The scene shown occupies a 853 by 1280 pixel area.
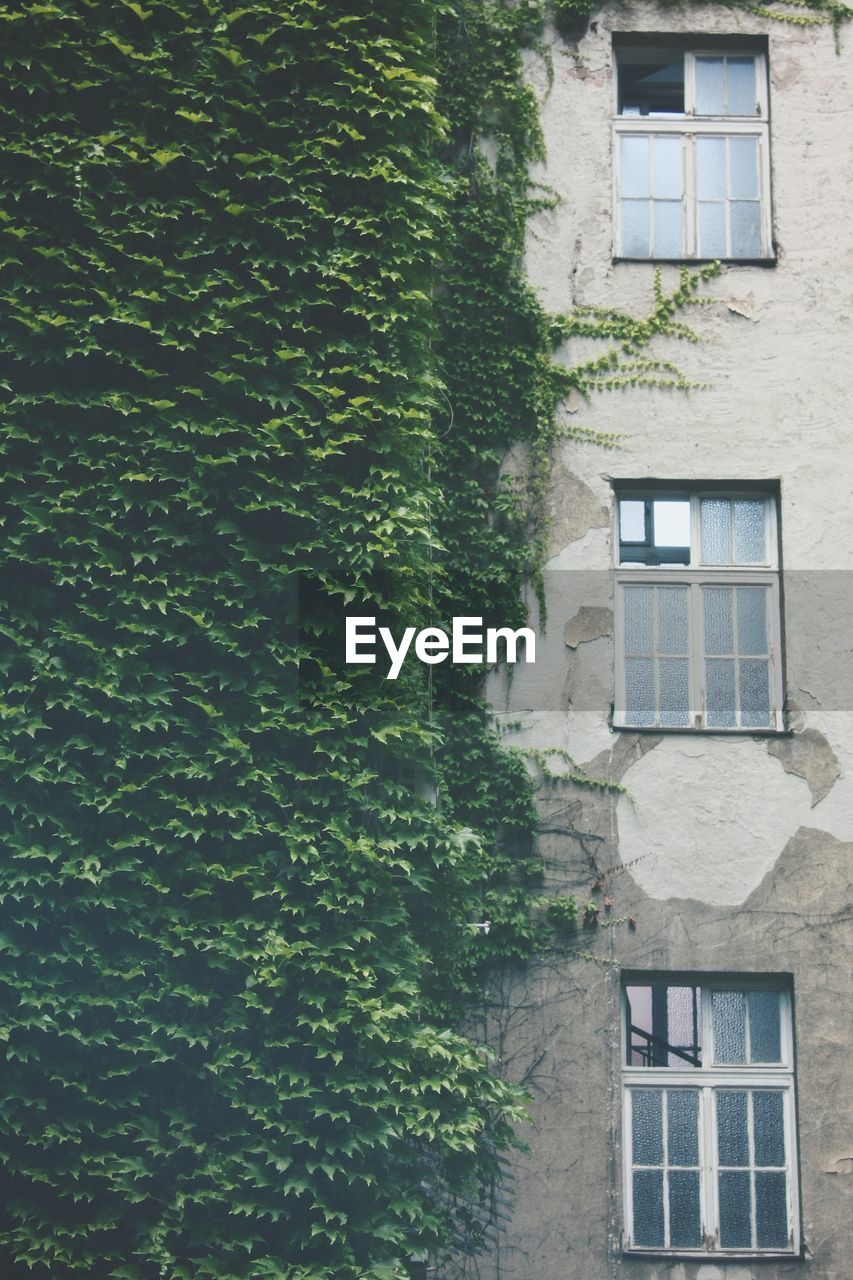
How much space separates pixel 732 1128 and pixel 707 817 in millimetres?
1994

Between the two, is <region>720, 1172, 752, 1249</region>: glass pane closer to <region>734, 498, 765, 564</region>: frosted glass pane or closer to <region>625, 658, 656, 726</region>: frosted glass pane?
<region>625, 658, 656, 726</region>: frosted glass pane

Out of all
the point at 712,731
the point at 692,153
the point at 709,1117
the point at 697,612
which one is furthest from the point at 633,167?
the point at 709,1117

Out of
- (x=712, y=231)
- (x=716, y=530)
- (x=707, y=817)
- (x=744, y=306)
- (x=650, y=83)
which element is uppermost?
(x=650, y=83)

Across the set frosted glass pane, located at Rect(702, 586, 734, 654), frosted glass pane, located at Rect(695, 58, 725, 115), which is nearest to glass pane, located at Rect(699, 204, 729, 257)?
frosted glass pane, located at Rect(695, 58, 725, 115)

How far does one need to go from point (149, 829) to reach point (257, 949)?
92cm

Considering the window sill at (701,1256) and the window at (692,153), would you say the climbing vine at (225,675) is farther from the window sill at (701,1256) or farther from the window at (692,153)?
the window at (692,153)

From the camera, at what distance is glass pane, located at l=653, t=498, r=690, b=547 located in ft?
37.8

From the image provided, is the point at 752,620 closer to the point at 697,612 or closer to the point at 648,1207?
the point at 697,612

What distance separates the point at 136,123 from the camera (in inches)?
393

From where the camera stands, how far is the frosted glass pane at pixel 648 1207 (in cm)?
1027

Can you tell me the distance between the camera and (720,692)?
11188 millimetres

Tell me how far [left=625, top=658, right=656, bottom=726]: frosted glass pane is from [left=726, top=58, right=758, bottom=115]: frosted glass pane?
4.32 m

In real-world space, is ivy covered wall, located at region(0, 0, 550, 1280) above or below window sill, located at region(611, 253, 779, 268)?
below

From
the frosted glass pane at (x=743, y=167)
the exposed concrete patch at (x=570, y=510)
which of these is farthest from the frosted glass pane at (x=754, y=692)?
the frosted glass pane at (x=743, y=167)
